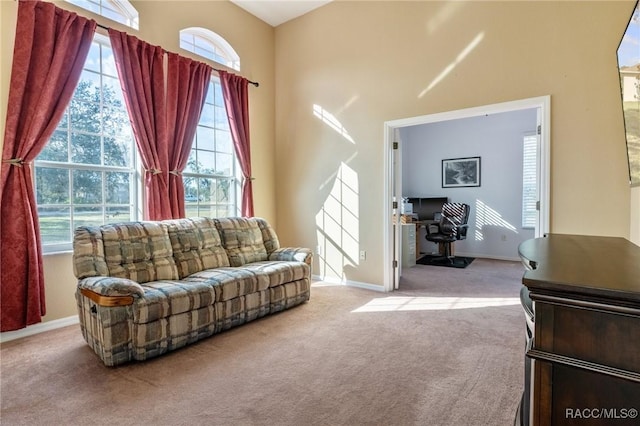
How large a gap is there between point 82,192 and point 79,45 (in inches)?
51.8

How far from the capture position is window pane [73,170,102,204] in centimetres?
318

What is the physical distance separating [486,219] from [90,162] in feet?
20.6

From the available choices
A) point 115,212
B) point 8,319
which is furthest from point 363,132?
point 8,319

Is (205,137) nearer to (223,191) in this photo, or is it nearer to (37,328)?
(223,191)

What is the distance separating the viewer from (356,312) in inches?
134

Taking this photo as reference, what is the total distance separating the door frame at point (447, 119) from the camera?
3180 millimetres

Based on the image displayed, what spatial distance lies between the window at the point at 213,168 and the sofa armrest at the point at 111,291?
1.89 meters

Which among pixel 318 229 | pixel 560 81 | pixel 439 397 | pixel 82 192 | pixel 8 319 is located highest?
pixel 560 81

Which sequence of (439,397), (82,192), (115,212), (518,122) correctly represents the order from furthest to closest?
(518,122), (115,212), (82,192), (439,397)

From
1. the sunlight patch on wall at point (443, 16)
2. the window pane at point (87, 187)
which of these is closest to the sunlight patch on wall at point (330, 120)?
the sunlight patch on wall at point (443, 16)

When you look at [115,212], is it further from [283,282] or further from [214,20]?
[214,20]

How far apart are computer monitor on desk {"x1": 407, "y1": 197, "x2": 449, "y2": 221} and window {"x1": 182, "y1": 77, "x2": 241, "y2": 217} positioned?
379cm

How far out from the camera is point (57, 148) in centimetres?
305

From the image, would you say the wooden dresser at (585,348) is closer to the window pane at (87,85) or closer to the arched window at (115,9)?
the window pane at (87,85)
